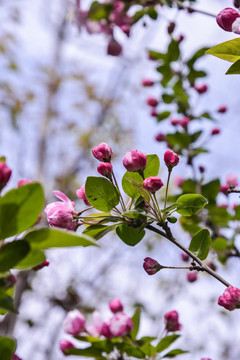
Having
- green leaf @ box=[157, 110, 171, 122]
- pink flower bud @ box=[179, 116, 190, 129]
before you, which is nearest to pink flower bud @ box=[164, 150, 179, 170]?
pink flower bud @ box=[179, 116, 190, 129]

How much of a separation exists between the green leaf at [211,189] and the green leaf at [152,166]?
733 mm

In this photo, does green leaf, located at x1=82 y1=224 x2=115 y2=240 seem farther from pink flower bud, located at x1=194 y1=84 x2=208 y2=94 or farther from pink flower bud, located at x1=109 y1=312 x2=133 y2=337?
pink flower bud, located at x1=194 y1=84 x2=208 y2=94

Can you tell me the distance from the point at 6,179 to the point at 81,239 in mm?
186

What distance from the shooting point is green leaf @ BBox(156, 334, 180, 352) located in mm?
949

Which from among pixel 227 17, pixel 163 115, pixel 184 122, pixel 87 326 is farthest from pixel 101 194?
pixel 163 115

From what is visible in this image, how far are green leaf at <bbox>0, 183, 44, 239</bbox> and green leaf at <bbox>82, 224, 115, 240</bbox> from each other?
0.19 meters

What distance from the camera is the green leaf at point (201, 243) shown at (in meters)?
0.74

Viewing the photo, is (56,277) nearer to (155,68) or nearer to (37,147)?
(37,147)

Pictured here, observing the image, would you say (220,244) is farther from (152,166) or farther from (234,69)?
(234,69)

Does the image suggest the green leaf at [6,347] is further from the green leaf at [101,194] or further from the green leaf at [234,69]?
the green leaf at [234,69]

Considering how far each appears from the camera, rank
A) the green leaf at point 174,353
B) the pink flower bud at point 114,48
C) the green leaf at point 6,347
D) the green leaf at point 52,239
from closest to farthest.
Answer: the green leaf at point 52,239 → the green leaf at point 6,347 → the green leaf at point 174,353 → the pink flower bud at point 114,48

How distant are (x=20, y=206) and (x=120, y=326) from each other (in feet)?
1.76

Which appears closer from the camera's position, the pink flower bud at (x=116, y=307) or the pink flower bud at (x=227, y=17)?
the pink flower bud at (x=227, y=17)

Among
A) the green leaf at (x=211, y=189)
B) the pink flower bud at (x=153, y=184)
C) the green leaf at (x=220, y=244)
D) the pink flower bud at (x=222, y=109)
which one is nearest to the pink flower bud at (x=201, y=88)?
the pink flower bud at (x=222, y=109)
